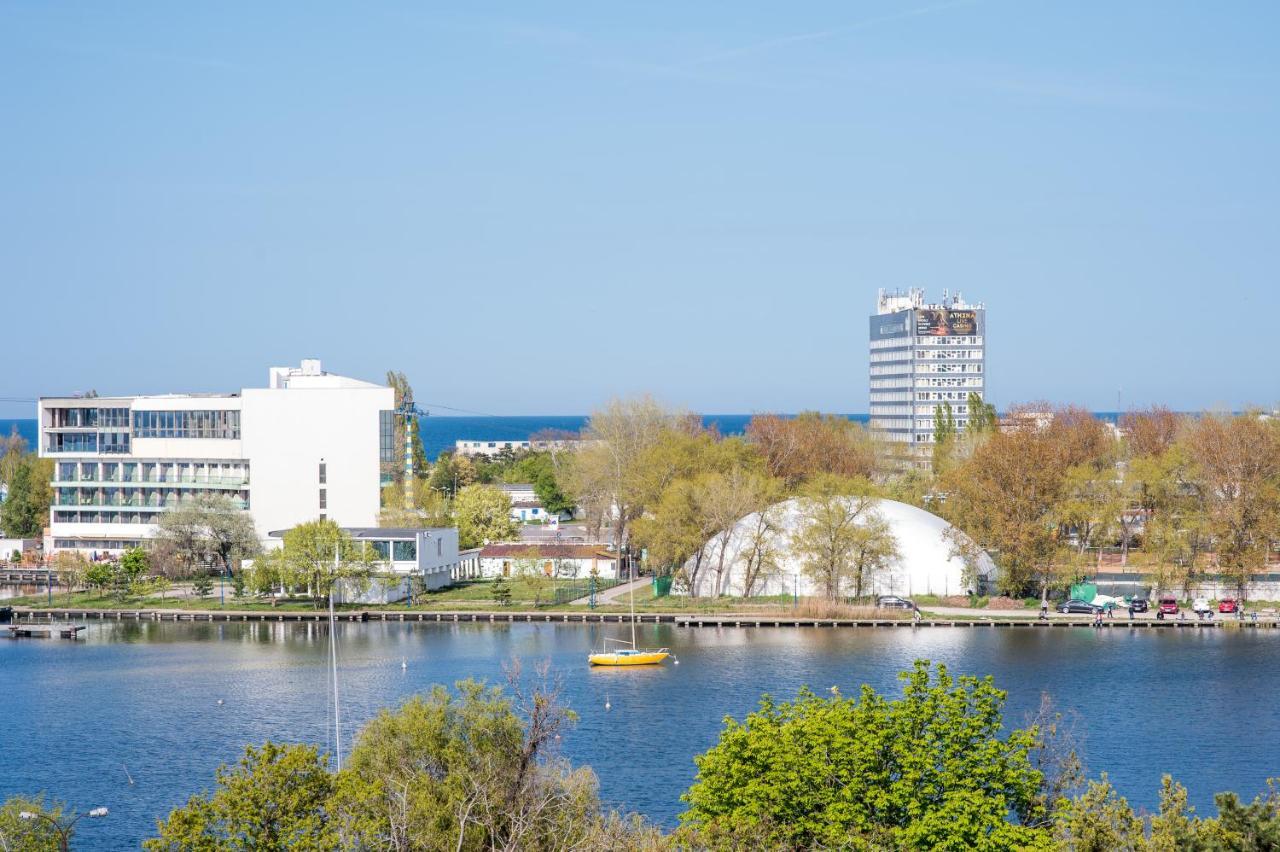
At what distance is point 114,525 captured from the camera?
233 ft

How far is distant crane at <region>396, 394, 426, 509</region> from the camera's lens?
68250mm

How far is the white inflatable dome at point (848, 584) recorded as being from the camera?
56.3m

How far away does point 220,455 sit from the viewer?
69.6 m

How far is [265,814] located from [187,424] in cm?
5346

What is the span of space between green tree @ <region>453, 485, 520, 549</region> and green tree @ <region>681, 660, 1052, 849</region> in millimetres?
46469

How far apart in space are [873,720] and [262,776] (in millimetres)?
9111

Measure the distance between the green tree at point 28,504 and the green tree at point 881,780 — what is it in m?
63.2

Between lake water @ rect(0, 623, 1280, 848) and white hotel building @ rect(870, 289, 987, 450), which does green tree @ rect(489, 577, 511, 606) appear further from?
white hotel building @ rect(870, 289, 987, 450)

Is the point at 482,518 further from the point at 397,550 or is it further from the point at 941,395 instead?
the point at 941,395

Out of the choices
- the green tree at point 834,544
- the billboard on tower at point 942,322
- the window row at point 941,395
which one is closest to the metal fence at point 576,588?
the green tree at point 834,544

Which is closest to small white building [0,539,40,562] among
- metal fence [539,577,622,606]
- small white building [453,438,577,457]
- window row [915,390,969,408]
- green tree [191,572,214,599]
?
green tree [191,572,214,599]

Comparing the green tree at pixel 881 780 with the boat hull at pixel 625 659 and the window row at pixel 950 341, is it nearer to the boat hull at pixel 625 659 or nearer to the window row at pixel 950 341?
the boat hull at pixel 625 659

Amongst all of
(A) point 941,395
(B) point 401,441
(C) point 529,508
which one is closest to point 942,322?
(A) point 941,395

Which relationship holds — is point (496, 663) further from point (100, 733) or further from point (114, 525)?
point (114, 525)
